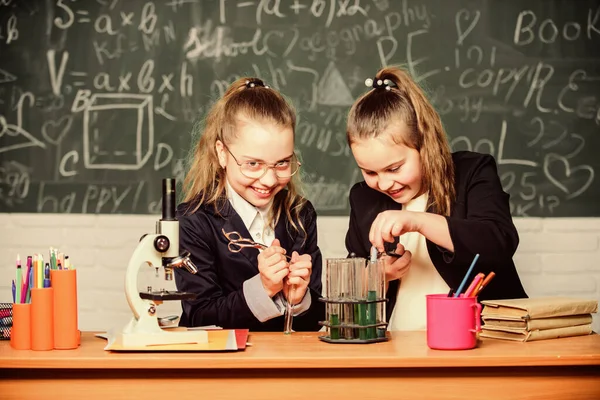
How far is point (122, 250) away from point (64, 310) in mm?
1843

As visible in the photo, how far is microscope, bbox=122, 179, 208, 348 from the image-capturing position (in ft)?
5.44

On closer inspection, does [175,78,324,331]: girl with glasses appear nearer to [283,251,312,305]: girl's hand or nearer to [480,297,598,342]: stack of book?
[283,251,312,305]: girl's hand

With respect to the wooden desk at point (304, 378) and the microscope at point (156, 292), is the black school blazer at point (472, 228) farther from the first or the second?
the microscope at point (156, 292)

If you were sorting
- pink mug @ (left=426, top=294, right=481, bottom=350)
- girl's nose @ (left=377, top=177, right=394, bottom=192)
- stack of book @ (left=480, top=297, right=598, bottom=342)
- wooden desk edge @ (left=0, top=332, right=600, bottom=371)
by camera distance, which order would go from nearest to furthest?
wooden desk edge @ (left=0, top=332, right=600, bottom=371)
pink mug @ (left=426, top=294, right=481, bottom=350)
stack of book @ (left=480, top=297, right=598, bottom=342)
girl's nose @ (left=377, top=177, right=394, bottom=192)

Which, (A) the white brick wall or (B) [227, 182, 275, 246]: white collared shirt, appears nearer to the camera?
(B) [227, 182, 275, 246]: white collared shirt

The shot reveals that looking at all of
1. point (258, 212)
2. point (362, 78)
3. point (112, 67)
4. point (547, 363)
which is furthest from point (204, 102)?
point (547, 363)

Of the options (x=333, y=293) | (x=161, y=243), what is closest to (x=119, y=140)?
(x=161, y=243)

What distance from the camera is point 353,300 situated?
1730 millimetres

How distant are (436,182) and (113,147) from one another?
1807mm

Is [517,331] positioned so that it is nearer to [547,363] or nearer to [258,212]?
[547,363]

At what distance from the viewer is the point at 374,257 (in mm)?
1785

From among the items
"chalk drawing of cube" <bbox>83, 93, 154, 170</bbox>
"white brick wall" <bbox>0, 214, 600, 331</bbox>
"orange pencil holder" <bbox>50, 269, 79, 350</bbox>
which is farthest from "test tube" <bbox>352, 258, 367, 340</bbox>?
"chalk drawing of cube" <bbox>83, 93, 154, 170</bbox>

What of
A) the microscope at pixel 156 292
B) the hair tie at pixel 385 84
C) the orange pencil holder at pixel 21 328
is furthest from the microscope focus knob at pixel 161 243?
the hair tie at pixel 385 84

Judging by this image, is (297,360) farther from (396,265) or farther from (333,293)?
(396,265)
